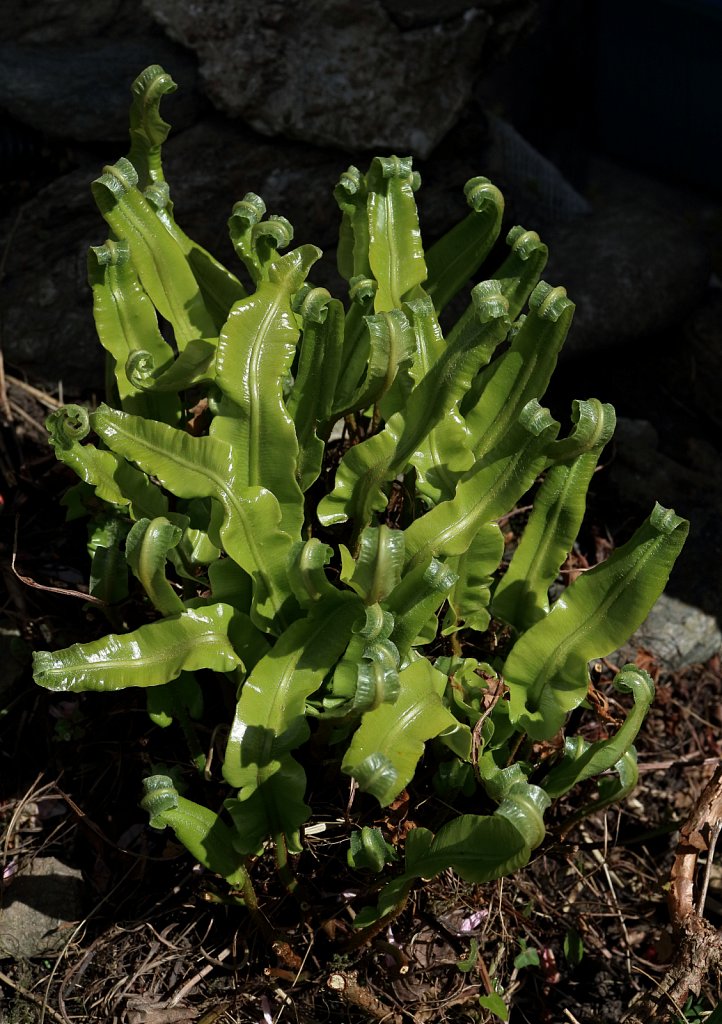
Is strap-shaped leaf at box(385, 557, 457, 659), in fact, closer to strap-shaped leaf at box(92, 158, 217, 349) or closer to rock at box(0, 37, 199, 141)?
strap-shaped leaf at box(92, 158, 217, 349)

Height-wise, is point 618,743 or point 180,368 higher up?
point 180,368

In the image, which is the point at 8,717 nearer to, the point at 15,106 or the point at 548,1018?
the point at 548,1018

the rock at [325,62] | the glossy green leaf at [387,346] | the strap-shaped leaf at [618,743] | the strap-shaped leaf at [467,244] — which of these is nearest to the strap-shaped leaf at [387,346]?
the glossy green leaf at [387,346]

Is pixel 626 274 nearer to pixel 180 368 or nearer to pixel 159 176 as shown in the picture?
pixel 159 176

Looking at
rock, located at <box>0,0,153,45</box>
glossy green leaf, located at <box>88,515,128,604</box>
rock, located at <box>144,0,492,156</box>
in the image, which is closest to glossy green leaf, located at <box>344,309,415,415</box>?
glossy green leaf, located at <box>88,515,128,604</box>

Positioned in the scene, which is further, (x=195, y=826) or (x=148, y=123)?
(x=148, y=123)

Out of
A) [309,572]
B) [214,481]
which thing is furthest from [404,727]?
[214,481]

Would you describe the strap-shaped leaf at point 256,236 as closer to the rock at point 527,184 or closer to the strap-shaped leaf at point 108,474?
the strap-shaped leaf at point 108,474

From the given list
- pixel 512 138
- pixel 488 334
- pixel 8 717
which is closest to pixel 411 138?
pixel 512 138

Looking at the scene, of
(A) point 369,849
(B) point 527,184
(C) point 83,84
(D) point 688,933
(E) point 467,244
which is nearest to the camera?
(A) point 369,849
